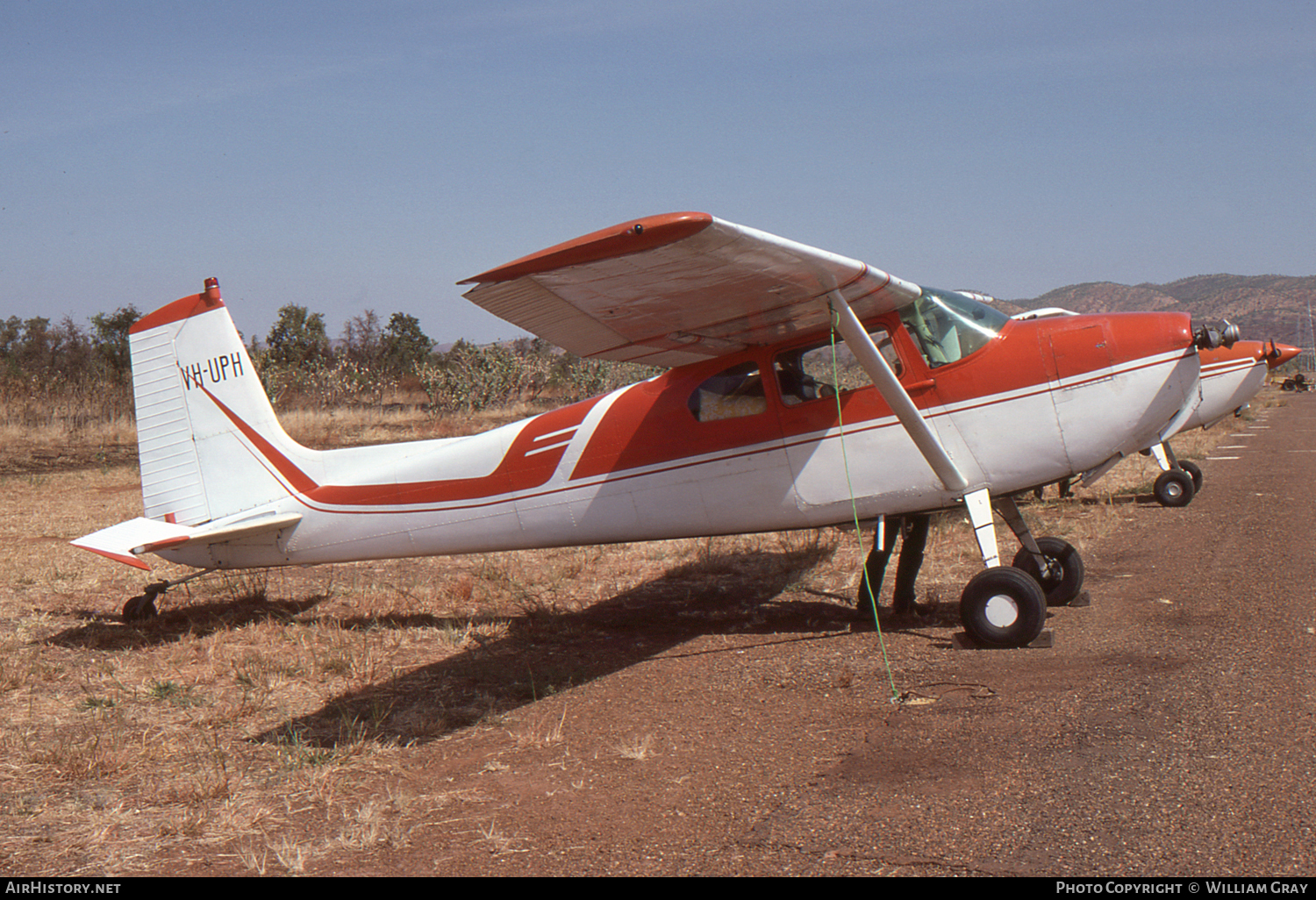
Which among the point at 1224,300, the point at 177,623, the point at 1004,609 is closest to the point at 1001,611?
the point at 1004,609

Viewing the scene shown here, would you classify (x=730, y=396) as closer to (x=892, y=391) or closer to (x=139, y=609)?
(x=892, y=391)

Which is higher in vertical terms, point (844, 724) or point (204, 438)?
point (204, 438)

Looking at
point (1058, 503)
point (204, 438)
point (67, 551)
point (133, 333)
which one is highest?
point (133, 333)

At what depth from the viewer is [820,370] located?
22.0ft

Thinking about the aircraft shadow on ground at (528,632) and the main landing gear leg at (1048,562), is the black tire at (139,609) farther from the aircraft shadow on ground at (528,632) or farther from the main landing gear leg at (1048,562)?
the main landing gear leg at (1048,562)

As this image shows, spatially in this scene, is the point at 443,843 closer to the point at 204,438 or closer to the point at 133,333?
the point at 204,438

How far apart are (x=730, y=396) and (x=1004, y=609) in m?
2.34

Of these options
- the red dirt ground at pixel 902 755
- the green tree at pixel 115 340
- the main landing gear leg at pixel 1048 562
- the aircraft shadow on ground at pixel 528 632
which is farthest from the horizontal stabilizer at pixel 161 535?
the green tree at pixel 115 340

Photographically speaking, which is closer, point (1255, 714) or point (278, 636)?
point (1255, 714)

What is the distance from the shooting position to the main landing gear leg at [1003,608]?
230 inches

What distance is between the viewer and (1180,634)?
5.93 m

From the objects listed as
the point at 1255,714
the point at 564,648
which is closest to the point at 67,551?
the point at 564,648

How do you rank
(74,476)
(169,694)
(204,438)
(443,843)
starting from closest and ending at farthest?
(443,843) < (169,694) < (204,438) < (74,476)

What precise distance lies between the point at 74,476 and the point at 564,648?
14.9 metres
